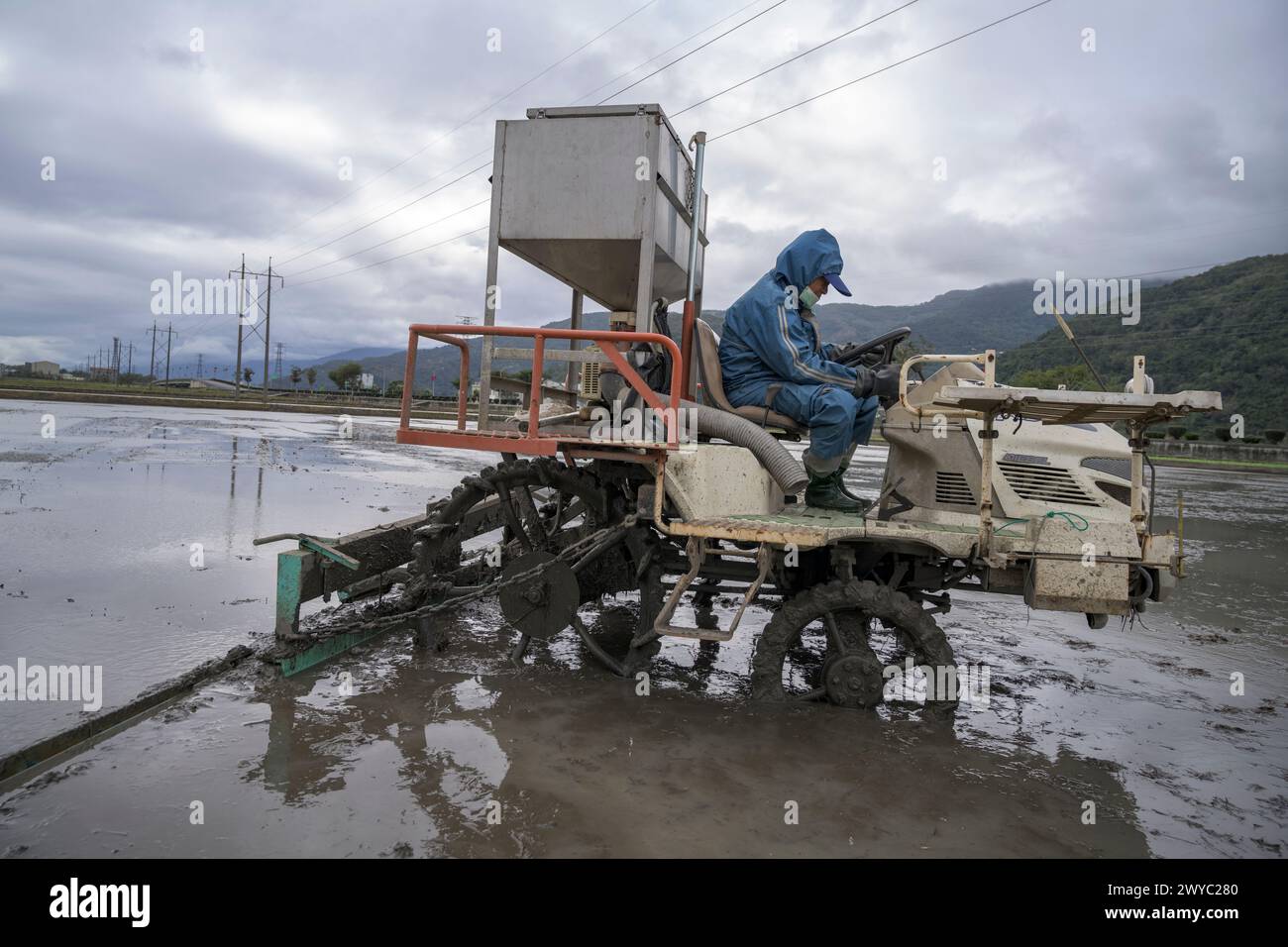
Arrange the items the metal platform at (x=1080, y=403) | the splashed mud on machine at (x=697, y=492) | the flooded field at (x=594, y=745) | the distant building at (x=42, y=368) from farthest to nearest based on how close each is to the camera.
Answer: the distant building at (x=42, y=368) < the splashed mud on machine at (x=697, y=492) < the metal platform at (x=1080, y=403) < the flooded field at (x=594, y=745)

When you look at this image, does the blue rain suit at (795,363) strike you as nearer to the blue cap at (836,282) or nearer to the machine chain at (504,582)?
the blue cap at (836,282)

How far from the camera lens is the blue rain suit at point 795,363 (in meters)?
5.06

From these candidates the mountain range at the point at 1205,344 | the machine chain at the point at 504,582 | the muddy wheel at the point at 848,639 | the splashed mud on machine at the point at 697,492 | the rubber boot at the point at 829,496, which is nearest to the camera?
the splashed mud on machine at the point at 697,492

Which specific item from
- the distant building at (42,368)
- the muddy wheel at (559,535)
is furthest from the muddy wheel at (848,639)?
the distant building at (42,368)

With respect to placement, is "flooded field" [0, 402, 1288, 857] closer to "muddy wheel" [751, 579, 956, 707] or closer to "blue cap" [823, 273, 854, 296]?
"muddy wheel" [751, 579, 956, 707]

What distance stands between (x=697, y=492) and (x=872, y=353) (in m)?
2.23

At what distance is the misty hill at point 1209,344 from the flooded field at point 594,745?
49341 mm

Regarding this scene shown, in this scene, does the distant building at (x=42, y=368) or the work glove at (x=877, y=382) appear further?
the distant building at (x=42, y=368)

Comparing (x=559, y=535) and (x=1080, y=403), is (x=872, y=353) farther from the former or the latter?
(x=559, y=535)

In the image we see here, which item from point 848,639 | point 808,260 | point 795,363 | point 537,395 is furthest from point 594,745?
point 808,260

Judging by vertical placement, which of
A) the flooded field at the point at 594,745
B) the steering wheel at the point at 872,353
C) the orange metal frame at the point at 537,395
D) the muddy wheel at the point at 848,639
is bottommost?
the flooded field at the point at 594,745

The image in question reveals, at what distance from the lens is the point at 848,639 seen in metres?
4.56
